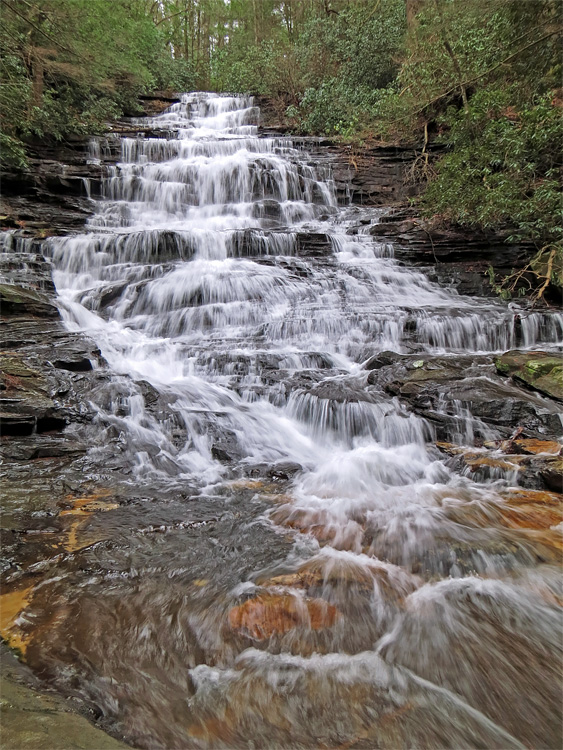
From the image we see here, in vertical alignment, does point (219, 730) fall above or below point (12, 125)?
below

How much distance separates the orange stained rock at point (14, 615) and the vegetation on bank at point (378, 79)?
865 centimetres

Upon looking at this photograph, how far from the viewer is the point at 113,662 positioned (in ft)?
6.03

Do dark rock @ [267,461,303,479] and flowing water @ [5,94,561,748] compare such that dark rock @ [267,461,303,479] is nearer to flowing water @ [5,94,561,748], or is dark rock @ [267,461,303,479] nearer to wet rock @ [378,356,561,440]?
flowing water @ [5,94,561,748]

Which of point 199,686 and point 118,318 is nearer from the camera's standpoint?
point 199,686

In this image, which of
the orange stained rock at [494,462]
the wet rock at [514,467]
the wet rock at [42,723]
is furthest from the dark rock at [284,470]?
the wet rock at [42,723]

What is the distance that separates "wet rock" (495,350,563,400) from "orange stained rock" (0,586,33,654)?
5209 millimetres

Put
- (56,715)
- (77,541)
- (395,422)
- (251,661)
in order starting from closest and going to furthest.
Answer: (56,715), (251,661), (77,541), (395,422)

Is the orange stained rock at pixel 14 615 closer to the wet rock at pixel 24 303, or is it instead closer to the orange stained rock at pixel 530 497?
the orange stained rock at pixel 530 497

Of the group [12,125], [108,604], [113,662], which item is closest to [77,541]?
[108,604]

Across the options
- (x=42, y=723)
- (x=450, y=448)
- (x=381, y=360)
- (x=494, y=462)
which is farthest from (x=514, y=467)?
(x=42, y=723)

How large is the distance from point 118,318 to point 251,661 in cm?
716

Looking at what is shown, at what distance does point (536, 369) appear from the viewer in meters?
5.23

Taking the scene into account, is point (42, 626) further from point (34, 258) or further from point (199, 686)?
point (34, 258)

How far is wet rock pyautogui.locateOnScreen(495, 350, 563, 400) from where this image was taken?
4906 millimetres
